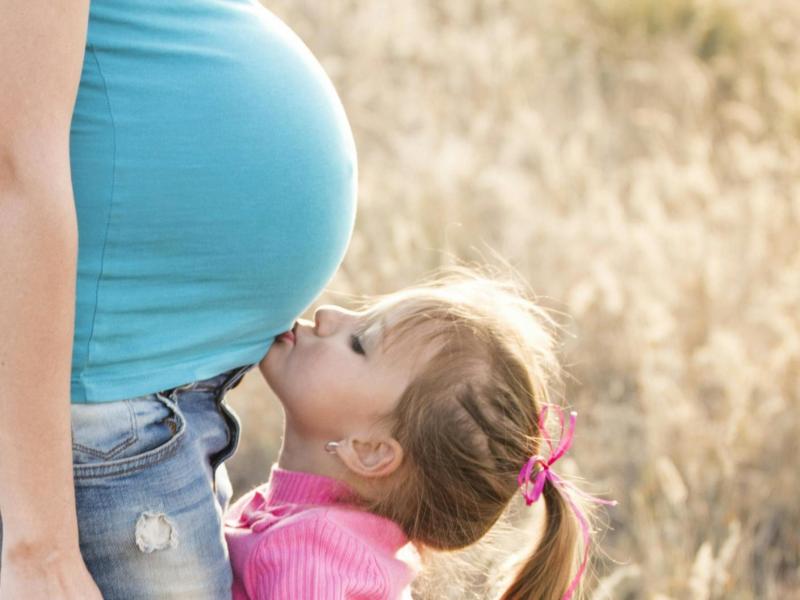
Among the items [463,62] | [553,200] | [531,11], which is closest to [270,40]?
[553,200]

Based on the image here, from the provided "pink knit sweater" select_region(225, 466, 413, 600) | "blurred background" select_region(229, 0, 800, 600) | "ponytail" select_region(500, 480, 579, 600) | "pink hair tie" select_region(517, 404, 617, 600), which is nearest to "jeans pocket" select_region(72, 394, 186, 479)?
"pink knit sweater" select_region(225, 466, 413, 600)

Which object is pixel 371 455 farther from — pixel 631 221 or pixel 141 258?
pixel 631 221

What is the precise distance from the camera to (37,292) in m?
1.42

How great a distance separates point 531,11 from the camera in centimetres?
834

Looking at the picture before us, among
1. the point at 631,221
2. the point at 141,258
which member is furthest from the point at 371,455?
the point at 631,221

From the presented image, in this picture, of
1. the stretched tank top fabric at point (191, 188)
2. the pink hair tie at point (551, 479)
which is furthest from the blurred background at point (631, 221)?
the stretched tank top fabric at point (191, 188)

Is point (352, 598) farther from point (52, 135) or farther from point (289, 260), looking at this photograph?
point (52, 135)

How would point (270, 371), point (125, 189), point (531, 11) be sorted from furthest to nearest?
point (531, 11)
point (270, 371)
point (125, 189)

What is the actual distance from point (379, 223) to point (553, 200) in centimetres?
91

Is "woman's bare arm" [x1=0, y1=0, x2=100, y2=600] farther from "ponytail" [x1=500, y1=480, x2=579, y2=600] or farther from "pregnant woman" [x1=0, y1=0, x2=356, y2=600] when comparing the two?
"ponytail" [x1=500, y1=480, x2=579, y2=600]

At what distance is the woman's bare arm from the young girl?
0.52 m

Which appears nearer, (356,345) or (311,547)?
(311,547)

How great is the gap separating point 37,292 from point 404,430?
0.78 meters

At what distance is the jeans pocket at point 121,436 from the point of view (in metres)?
1.62
